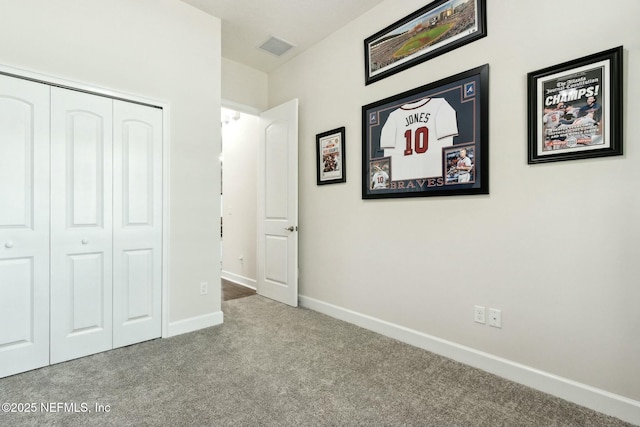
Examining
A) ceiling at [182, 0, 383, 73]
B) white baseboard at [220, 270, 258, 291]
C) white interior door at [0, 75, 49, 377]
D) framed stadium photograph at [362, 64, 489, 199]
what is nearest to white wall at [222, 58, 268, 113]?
ceiling at [182, 0, 383, 73]

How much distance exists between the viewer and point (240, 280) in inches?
188

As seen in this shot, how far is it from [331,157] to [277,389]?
7.14 feet

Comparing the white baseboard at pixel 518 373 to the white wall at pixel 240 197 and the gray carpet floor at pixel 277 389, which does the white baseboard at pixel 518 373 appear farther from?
the white wall at pixel 240 197

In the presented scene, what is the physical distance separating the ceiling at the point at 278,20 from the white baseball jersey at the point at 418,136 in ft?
3.64

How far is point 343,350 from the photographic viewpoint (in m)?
2.49

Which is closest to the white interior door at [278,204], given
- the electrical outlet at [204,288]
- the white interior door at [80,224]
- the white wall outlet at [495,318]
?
the electrical outlet at [204,288]

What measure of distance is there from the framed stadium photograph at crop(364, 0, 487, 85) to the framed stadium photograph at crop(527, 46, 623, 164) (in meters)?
0.61

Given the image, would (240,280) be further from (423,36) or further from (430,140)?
(423,36)

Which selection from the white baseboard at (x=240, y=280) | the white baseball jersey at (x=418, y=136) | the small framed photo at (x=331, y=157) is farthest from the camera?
the white baseboard at (x=240, y=280)

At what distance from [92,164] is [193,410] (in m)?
1.88

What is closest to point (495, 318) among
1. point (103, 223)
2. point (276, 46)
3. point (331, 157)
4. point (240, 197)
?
point (331, 157)

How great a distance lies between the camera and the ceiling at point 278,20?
2.86 m

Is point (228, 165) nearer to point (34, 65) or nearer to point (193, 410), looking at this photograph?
point (34, 65)

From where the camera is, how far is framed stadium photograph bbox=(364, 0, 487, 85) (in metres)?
2.25
